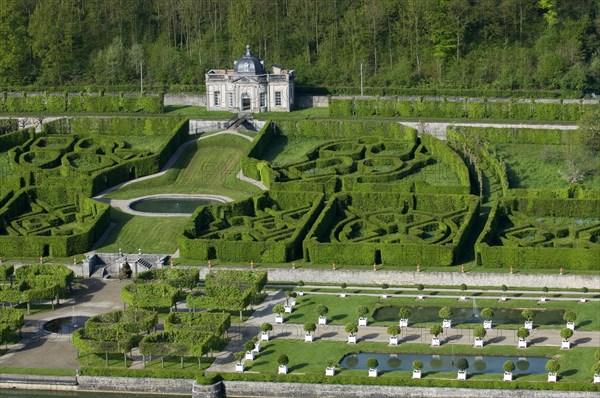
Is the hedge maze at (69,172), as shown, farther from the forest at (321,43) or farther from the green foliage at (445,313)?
the green foliage at (445,313)

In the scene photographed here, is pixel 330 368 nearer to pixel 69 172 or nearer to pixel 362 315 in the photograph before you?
pixel 362 315

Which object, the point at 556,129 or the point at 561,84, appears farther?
the point at 561,84

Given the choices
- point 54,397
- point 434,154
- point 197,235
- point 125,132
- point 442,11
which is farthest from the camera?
point 442,11

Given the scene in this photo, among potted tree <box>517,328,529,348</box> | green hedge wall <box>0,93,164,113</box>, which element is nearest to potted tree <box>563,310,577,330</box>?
potted tree <box>517,328,529,348</box>

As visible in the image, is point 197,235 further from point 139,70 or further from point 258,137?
point 139,70

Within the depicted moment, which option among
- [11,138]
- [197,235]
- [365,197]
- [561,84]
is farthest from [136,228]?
[561,84]

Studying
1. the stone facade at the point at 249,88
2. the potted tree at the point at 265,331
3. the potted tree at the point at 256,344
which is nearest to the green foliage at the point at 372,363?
the potted tree at the point at 256,344

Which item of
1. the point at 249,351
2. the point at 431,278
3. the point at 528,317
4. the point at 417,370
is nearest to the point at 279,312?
the point at 249,351
